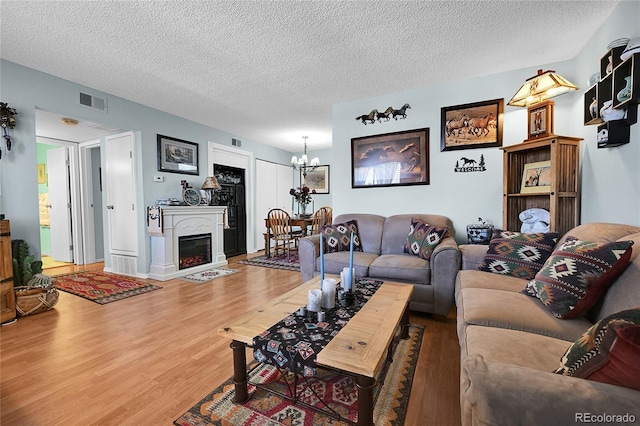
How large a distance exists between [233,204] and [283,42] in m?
3.63

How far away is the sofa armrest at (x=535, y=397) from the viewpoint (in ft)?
2.00

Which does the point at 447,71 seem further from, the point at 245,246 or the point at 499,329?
Answer: the point at 245,246

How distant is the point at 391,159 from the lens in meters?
3.47

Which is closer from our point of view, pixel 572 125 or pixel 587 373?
pixel 587 373

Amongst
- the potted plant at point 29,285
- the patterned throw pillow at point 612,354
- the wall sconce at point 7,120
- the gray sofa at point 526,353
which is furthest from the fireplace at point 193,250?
the patterned throw pillow at point 612,354

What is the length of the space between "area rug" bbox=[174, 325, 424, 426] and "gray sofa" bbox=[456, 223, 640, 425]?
0.44 m

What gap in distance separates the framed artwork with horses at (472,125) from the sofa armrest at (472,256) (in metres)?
1.30

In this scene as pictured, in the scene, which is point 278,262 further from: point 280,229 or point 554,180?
point 554,180

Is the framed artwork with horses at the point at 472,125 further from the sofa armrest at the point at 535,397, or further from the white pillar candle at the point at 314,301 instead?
the sofa armrest at the point at 535,397

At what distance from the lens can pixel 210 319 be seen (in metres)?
2.42

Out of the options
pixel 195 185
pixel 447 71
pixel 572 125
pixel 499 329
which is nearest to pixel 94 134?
pixel 195 185

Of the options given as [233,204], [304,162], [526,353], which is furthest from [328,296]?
[233,204]

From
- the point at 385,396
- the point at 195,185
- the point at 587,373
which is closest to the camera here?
the point at 587,373

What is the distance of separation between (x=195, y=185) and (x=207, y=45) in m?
2.63
